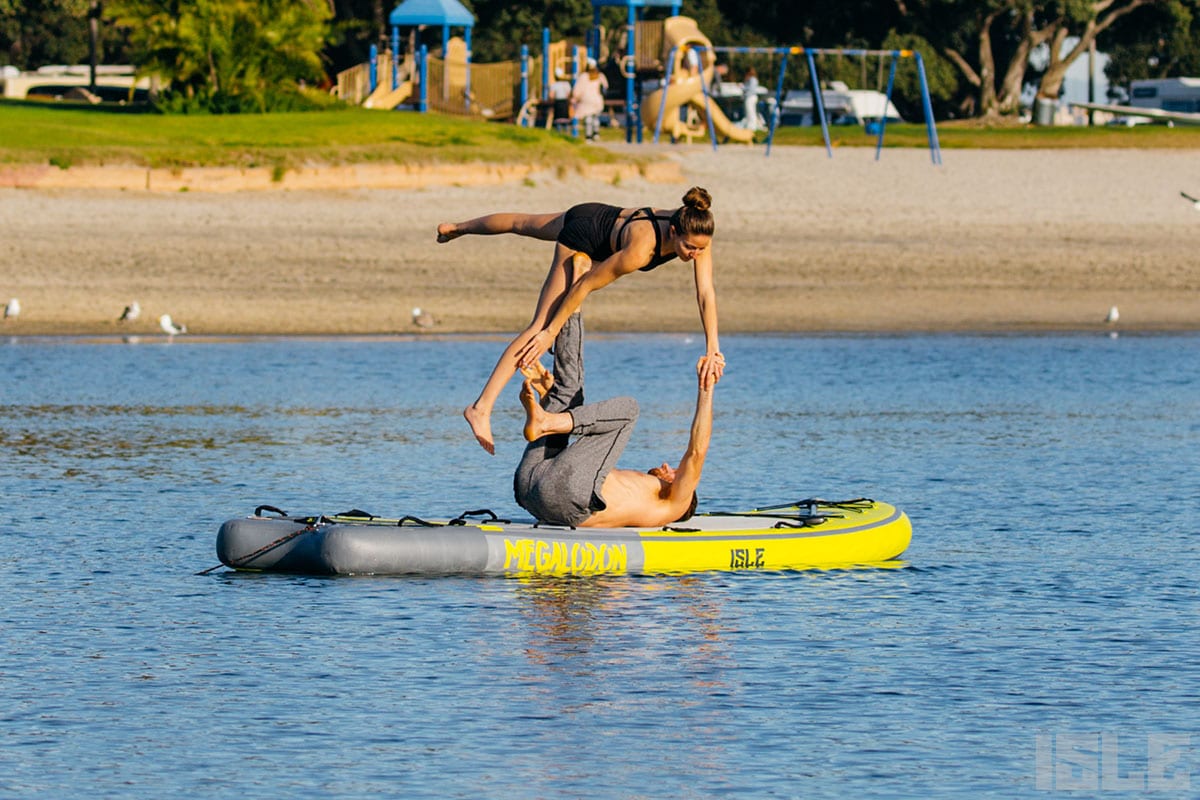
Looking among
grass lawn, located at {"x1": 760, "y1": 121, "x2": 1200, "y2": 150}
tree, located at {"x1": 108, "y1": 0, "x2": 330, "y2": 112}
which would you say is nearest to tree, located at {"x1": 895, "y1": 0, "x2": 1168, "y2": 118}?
grass lawn, located at {"x1": 760, "y1": 121, "x2": 1200, "y2": 150}

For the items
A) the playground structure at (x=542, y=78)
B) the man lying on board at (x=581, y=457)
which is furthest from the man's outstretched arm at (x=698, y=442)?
the playground structure at (x=542, y=78)

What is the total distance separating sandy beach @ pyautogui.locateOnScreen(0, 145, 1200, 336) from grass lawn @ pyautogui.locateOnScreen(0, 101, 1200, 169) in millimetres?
669

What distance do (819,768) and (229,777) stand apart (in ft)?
6.83

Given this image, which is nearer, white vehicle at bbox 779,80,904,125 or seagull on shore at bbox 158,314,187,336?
seagull on shore at bbox 158,314,187,336

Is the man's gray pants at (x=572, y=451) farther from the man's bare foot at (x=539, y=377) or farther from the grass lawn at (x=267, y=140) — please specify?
the grass lawn at (x=267, y=140)

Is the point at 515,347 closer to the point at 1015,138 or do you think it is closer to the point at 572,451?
the point at 572,451

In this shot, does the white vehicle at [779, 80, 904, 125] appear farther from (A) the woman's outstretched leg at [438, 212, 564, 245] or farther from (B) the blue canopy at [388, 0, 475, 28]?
(A) the woman's outstretched leg at [438, 212, 564, 245]

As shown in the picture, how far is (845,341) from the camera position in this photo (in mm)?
24750

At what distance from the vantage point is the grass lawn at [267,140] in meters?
28.3

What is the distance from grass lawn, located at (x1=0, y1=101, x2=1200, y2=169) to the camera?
28312 mm

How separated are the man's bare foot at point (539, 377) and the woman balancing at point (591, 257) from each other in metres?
0.05

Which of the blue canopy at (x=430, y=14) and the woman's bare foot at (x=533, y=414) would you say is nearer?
the woman's bare foot at (x=533, y=414)

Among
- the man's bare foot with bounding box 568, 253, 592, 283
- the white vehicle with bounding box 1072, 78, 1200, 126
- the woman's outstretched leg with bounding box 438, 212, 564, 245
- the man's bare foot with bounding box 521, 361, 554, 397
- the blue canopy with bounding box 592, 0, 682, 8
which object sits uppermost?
the blue canopy with bounding box 592, 0, 682, 8

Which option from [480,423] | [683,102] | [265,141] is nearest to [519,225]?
[480,423]
